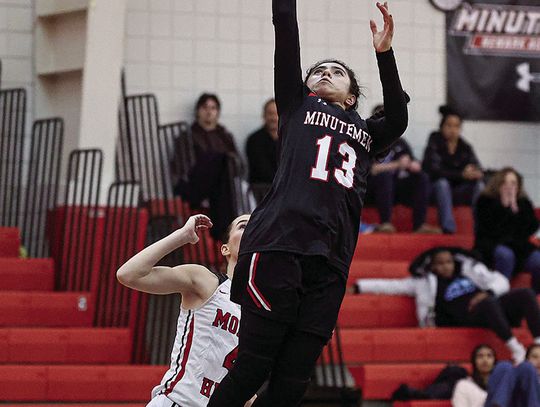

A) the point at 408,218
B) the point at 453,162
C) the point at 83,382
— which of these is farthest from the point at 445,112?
the point at 83,382

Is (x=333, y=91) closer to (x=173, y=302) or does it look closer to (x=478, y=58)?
(x=173, y=302)

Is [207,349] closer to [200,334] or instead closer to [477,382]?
[200,334]

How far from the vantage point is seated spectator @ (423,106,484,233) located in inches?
461

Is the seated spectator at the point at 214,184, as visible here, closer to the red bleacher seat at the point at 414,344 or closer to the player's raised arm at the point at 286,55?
the red bleacher seat at the point at 414,344

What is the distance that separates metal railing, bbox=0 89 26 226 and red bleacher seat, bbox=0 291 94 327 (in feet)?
4.58

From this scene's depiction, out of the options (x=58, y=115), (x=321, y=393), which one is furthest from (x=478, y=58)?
(x=321, y=393)

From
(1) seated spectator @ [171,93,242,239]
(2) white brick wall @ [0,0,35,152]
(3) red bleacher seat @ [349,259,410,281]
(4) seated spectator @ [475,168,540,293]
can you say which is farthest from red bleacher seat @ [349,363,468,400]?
(2) white brick wall @ [0,0,35,152]

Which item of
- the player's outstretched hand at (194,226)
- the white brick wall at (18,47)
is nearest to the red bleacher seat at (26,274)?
the white brick wall at (18,47)

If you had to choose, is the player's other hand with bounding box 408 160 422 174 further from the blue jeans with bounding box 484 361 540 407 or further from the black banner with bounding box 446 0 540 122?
the blue jeans with bounding box 484 361 540 407

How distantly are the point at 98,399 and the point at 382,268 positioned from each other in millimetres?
2970

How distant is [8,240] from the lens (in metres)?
10.3

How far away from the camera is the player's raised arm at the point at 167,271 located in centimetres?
482

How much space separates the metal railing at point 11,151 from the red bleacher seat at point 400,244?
2.87 meters

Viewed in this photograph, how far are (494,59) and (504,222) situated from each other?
2.51m
